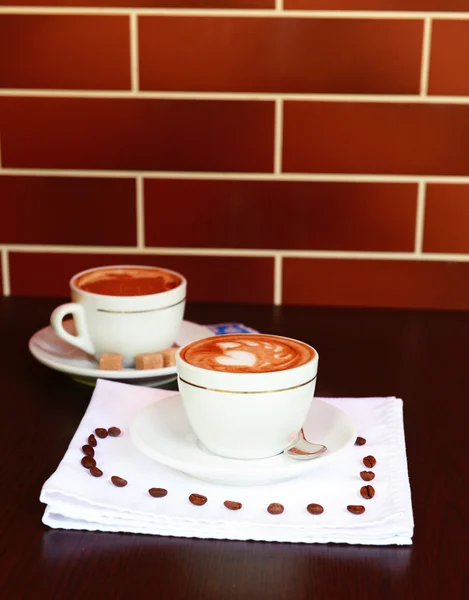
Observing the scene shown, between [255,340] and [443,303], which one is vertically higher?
[255,340]

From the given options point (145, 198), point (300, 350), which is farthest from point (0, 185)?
point (300, 350)

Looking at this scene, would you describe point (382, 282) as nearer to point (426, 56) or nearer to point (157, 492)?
point (426, 56)

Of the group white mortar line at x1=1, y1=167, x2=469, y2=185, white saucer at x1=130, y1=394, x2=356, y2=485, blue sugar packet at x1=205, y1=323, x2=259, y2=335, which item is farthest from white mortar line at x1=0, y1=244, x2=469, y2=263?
white saucer at x1=130, y1=394, x2=356, y2=485

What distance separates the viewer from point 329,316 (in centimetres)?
140

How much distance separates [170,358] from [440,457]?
1.07 ft

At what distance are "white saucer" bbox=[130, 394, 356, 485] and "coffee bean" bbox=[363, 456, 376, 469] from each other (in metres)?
0.03

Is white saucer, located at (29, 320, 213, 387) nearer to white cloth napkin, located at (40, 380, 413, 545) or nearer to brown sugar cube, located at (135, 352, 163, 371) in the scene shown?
brown sugar cube, located at (135, 352, 163, 371)

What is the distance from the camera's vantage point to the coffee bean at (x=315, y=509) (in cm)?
73

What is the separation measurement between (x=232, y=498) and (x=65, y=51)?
90 cm

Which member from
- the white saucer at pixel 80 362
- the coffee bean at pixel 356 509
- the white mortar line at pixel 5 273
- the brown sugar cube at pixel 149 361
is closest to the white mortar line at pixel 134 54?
the white mortar line at pixel 5 273

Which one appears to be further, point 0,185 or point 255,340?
point 0,185

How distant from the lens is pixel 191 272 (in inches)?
58.9

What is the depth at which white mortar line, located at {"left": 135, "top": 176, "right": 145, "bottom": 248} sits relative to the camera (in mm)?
1467

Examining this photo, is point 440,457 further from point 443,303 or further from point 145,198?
point 145,198
